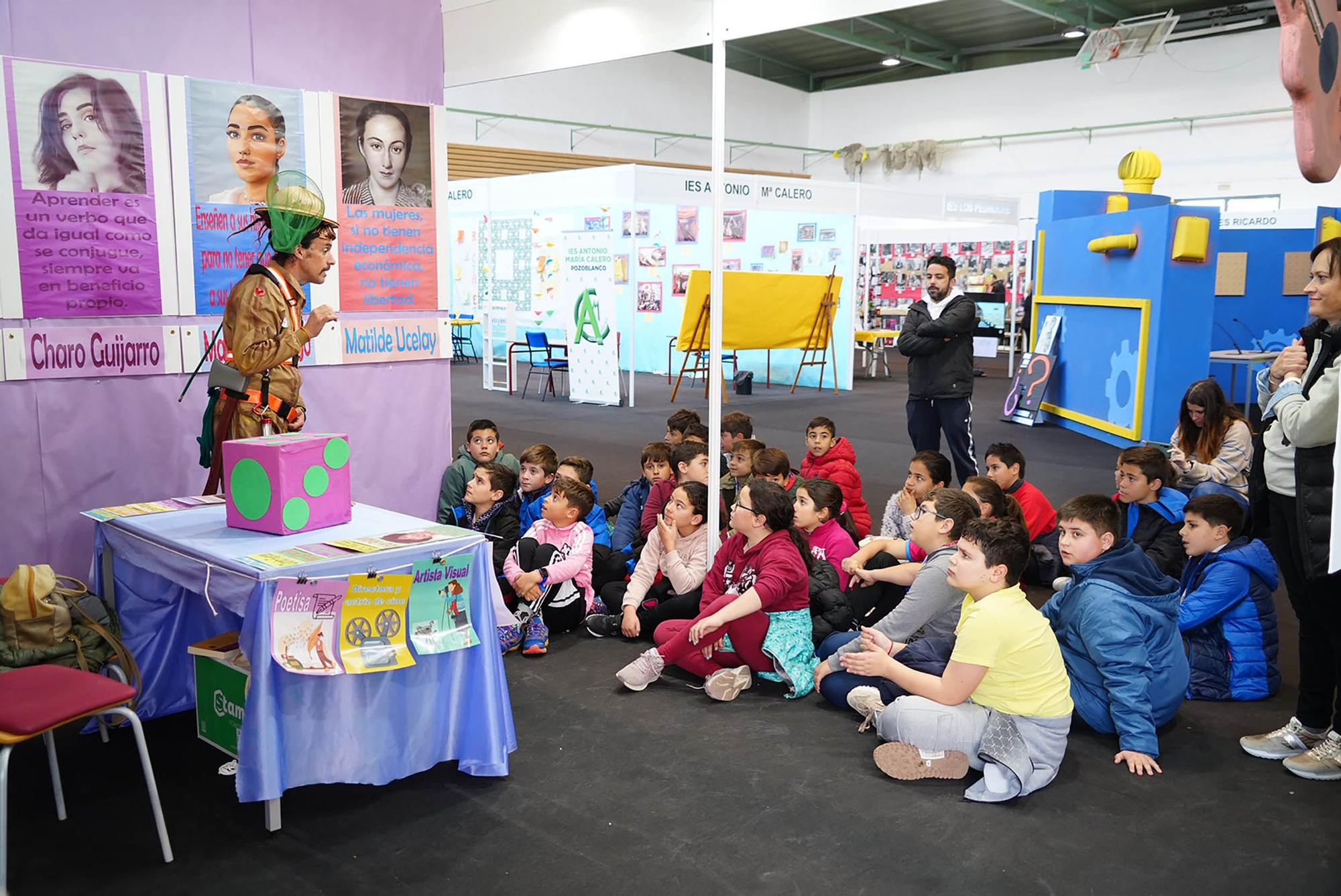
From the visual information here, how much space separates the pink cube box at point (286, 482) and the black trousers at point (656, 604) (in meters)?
1.42

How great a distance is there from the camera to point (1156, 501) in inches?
166

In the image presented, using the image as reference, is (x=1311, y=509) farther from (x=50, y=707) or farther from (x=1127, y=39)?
(x=1127, y=39)

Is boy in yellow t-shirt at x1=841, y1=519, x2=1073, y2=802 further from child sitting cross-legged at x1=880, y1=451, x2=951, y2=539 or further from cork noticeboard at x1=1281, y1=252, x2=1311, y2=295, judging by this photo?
cork noticeboard at x1=1281, y1=252, x2=1311, y2=295

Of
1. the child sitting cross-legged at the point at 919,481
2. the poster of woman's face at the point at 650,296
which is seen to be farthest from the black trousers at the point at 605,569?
the poster of woman's face at the point at 650,296

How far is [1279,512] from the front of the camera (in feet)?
9.58

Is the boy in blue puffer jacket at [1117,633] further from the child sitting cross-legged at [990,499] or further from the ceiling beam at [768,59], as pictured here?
the ceiling beam at [768,59]

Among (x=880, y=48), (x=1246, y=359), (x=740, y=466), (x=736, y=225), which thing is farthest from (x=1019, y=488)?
(x=880, y=48)

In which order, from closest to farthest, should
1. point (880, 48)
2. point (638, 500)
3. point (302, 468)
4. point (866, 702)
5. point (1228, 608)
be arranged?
point (302, 468) → point (866, 702) → point (1228, 608) → point (638, 500) → point (880, 48)

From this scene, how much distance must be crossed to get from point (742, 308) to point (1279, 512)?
9194 mm

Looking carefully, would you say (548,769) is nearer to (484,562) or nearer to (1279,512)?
(484,562)

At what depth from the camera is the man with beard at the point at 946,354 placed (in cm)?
548

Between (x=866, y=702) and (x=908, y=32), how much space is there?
59.0ft

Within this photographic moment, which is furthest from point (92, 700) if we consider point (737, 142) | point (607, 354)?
point (737, 142)

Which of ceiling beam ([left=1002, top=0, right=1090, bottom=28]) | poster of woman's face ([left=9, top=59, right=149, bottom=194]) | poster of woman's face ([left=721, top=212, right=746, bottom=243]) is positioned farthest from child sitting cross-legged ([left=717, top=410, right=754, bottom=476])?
ceiling beam ([left=1002, top=0, right=1090, bottom=28])
